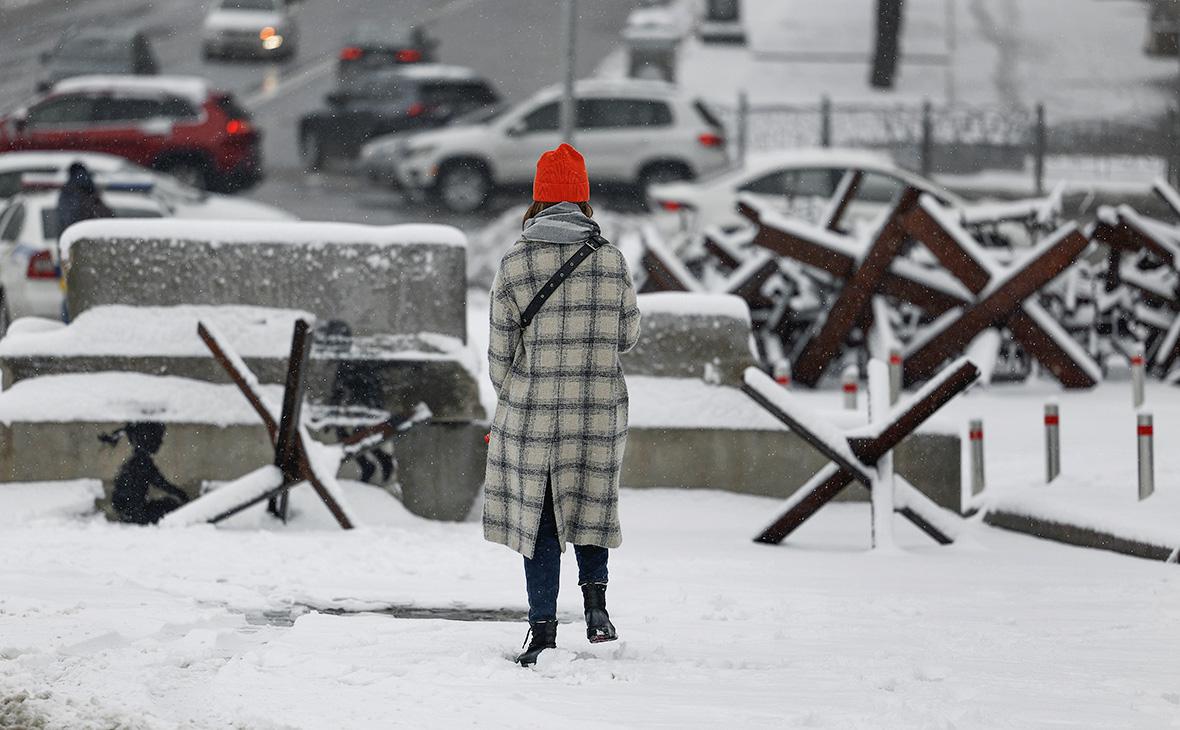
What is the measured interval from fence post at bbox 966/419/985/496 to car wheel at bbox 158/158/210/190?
1854cm

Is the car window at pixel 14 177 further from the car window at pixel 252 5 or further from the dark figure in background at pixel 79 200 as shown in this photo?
the car window at pixel 252 5

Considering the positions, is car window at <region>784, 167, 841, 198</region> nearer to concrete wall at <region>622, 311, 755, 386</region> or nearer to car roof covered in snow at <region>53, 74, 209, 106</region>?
concrete wall at <region>622, 311, 755, 386</region>

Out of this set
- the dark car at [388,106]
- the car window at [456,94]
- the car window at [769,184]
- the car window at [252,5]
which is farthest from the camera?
the car window at [252,5]

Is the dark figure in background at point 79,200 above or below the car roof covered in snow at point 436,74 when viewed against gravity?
above

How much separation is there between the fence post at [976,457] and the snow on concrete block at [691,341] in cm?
114

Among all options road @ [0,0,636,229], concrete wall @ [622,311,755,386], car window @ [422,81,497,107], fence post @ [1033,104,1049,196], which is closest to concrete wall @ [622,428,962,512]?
concrete wall @ [622,311,755,386]

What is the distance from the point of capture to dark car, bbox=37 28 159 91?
3484 centimetres

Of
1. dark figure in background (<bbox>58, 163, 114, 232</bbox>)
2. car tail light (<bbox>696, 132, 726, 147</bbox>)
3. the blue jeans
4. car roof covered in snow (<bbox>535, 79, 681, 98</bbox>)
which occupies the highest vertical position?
the blue jeans

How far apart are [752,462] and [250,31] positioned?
1225 inches

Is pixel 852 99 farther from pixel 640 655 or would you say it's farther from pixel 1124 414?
pixel 640 655

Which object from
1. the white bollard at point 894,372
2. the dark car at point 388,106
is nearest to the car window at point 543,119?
the dark car at point 388,106

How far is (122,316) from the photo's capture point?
8805 millimetres

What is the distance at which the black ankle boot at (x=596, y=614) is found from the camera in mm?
5734

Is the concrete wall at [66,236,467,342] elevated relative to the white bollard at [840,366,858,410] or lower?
elevated
